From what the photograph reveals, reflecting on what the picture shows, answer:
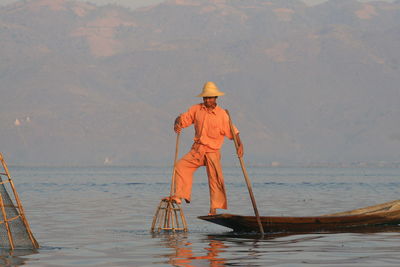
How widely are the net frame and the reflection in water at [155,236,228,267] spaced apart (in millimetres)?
2123

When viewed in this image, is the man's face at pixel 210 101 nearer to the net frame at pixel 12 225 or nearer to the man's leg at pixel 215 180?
the man's leg at pixel 215 180

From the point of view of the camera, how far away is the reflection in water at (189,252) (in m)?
12.5

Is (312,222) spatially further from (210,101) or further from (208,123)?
(210,101)

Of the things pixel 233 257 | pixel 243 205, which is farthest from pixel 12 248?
pixel 243 205

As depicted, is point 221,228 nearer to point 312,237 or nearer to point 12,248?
point 312,237

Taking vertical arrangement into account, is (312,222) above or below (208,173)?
below

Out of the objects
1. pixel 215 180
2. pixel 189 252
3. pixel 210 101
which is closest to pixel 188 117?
pixel 210 101

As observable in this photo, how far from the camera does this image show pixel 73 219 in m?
21.8

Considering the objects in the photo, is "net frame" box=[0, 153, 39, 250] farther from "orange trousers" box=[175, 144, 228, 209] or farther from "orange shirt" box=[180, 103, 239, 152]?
"orange shirt" box=[180, 103, 239, 152]

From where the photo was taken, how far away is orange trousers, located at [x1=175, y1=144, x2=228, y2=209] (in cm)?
1675

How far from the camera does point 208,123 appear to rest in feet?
55.0

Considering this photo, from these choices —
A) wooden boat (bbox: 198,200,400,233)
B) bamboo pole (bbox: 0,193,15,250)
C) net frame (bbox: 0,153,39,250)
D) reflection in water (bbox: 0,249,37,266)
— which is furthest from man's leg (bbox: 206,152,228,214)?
bamboo pole (bbox: 0,193,15,250)

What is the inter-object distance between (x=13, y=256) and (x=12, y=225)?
0.67m

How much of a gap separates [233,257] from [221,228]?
5534 millimetres
